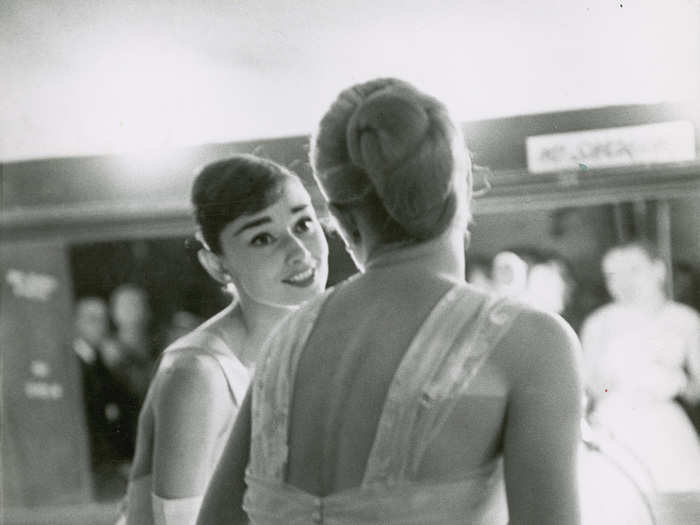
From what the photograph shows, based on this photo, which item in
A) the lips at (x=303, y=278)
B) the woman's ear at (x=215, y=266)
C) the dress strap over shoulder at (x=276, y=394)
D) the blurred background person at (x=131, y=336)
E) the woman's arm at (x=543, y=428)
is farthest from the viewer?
the blurred background person at (x=131, y=336)

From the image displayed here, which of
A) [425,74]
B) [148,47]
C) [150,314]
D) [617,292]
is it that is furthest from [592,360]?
[148,47]

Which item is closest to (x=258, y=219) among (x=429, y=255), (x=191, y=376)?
(x=191, y=376)

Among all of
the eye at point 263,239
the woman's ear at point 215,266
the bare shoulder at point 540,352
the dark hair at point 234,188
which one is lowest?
the woman's ear at point 215,266

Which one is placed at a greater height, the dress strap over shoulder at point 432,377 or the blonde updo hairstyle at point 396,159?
the blonde updo hairstyle at point 396,159

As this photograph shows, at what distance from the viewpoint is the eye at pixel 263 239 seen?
5.60ft

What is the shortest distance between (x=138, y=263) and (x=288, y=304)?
2.22 ft

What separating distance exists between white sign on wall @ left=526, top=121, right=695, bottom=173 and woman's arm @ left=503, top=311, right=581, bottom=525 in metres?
1.02

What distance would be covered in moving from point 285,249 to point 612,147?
0.74m

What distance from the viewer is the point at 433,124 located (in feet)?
3.22

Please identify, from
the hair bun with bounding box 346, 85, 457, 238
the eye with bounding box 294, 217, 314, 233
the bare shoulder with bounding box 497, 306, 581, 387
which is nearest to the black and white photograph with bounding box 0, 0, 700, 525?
the eye with bounding box 294, 217, 314, 233

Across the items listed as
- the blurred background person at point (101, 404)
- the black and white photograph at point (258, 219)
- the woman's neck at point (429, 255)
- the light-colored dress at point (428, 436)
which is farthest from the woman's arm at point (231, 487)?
the blurred background person at point (101, 404)

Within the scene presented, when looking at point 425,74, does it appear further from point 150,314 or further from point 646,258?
point 150,314

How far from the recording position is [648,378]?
2.02 meters

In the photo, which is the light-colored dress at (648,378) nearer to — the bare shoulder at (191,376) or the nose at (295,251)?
the nose at (295,251)
